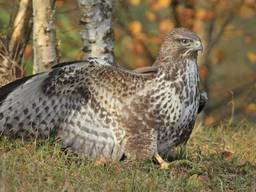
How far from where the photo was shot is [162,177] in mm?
6711

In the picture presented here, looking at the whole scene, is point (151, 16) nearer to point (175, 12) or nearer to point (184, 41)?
point (175, 12)

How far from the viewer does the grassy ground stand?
6258mm

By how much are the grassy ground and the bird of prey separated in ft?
0.68

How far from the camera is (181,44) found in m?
7.34

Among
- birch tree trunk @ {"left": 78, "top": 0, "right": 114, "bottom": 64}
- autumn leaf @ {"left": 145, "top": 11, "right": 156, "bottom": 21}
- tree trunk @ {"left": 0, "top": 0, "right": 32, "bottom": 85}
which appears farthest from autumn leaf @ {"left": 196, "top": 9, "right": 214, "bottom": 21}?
birch tree trunk @ {"left": 78, "top": 0, "right": 114, "bottom": 64}

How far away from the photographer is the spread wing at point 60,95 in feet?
23.9

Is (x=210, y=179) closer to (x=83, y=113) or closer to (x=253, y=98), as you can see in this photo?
(x=83, y=113)

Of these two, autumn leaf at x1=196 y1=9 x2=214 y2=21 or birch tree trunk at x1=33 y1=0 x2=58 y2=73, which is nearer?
birch tree trunk at x1=33 y1=0 x2=58 y2=73

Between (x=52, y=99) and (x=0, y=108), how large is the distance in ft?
1.54

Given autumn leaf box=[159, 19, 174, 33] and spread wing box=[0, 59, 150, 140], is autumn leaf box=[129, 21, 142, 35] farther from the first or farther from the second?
spread wing box=[0, 59, 150, 140]

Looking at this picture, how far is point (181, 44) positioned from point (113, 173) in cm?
129

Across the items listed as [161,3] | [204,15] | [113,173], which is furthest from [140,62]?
[113,173]

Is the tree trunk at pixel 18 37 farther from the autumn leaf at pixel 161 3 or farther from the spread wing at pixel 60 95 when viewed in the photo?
the autumn leaf at pixel 161 3

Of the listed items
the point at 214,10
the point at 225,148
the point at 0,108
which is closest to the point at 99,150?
the point at 0,108
